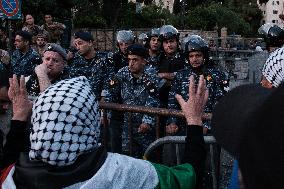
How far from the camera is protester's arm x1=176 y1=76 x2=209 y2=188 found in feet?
8.28

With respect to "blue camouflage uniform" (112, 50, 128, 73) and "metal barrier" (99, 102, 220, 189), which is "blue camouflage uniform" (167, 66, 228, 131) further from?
"blue camouflage uniform" (112, 50, 128, 73)

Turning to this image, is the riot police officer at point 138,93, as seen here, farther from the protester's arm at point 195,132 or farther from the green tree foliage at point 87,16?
the green tree foliage at point 87,16

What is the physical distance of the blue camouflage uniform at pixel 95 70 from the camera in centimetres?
635

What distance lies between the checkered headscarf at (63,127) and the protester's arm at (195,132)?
57 centimetres

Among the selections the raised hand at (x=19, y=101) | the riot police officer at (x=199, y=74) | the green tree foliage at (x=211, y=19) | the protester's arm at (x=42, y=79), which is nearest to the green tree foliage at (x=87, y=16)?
the green tree foliage at (x=211, y=19)

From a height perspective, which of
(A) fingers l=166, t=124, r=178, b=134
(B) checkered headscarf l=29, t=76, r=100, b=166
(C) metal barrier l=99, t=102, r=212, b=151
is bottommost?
(A) fingers l=166, t=124, r=178, b=134

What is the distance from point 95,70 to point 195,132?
3922 mm

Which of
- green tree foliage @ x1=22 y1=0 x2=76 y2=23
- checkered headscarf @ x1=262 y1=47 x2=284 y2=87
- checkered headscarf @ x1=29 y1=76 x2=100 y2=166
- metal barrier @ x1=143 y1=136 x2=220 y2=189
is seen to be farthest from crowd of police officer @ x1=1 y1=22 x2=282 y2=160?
green tree foliage @ x1=22 y1=0 x2=76 y2=23

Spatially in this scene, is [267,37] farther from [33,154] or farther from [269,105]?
[269,105]

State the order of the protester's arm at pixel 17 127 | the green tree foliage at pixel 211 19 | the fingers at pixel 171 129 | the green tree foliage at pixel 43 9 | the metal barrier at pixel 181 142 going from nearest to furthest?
1. the protester's arm at pixel 17 127
2. the metal barrier at pixel 181 142
3. the fingers at pixel 171 129
4. the green tree foliage at pixel 43 9
5. the green tree foliage at pixel 211 19

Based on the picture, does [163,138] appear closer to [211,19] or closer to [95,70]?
[95,70]

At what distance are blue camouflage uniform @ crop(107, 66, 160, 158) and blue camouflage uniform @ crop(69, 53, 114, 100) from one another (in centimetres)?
75

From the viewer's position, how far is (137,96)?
5.28m

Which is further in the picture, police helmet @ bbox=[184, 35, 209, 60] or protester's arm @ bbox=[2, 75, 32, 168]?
police helmet @ bbox=[184, 35, 209, 60]
